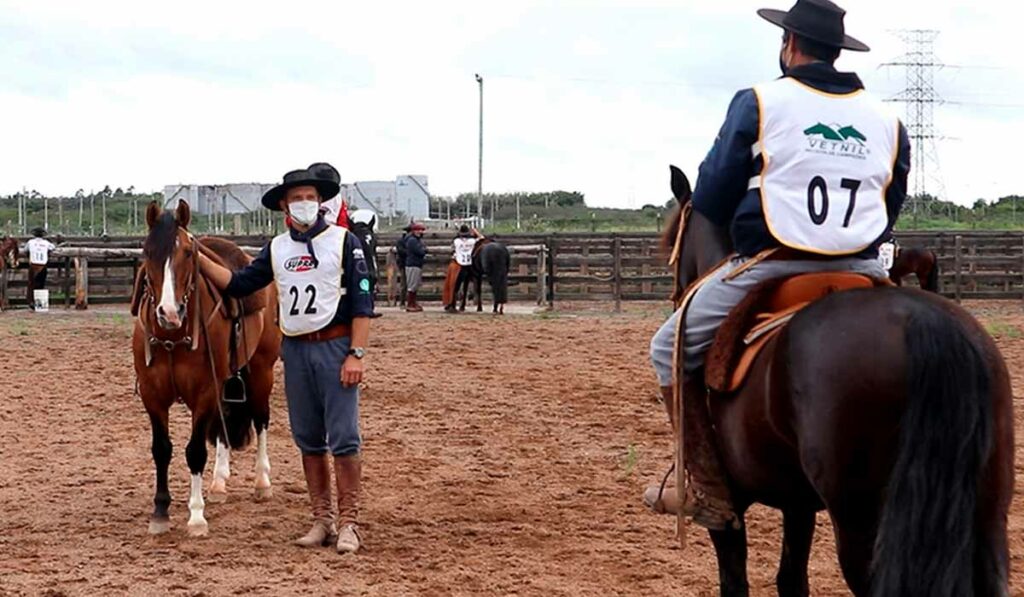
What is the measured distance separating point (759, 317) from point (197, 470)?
13.7 feet

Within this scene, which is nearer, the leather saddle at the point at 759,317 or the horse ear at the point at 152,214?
the leather saddle at the point at 759,317

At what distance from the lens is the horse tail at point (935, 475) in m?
3.45

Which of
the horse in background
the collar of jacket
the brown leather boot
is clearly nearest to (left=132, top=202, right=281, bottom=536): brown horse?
the brown leather boot

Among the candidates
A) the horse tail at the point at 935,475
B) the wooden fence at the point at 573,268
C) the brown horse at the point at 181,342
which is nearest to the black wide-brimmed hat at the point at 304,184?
the brown horse at the point at 181,342

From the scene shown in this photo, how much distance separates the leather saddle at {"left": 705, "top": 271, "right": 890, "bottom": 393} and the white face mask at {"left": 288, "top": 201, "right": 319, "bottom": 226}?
3.12 metres

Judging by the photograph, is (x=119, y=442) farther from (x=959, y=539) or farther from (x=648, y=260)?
(x=648, y=260)

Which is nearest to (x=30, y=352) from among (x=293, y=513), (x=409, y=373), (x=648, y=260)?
(x=409, y=373)

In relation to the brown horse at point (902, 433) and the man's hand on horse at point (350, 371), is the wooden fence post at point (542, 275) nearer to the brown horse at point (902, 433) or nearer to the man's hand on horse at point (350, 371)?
the man's hand on horse at point (350, 371)

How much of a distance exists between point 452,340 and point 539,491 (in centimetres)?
980

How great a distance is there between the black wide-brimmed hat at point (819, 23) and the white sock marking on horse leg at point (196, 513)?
4430 mm

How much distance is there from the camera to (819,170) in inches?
164

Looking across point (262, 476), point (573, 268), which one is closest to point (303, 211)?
point (262, 476)

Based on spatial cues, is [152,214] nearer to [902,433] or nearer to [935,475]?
[902,433]

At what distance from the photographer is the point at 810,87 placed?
14.0 feet
